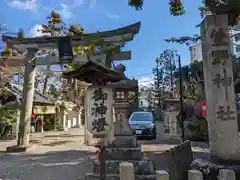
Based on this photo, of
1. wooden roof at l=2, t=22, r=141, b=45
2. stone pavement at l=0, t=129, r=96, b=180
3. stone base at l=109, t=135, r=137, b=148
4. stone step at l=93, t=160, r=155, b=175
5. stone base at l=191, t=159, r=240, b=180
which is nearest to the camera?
stone base at l=191, t=159, r=240, b=180

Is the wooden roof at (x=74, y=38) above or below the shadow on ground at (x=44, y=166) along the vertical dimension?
above

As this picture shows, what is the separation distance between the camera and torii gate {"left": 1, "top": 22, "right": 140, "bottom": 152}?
363 inches

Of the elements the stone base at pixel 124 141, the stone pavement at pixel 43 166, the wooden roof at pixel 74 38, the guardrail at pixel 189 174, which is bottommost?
the stone pavement at pixel 43 166

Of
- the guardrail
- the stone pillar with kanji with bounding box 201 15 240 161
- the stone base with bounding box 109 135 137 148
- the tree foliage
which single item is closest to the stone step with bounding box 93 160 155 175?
the stone base with bounding box 109 135 137 148

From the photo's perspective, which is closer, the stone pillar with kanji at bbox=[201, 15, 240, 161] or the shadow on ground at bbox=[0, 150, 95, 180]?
the stone pillar with kanji at bbox=[201, 15, 240, 161]

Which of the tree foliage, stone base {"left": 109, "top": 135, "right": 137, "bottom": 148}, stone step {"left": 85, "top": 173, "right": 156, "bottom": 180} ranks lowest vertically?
stone step {"left": 85, "top": 173, "right": 156, "bottom": 180}

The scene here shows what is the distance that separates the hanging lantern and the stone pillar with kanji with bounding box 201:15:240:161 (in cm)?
652

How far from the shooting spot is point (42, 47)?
32.4ft

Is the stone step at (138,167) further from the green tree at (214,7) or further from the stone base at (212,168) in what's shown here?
the green tree at (214,7)

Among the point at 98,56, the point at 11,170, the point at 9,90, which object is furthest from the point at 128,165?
the point at 9,90

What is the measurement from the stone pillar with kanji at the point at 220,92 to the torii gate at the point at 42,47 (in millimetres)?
5232

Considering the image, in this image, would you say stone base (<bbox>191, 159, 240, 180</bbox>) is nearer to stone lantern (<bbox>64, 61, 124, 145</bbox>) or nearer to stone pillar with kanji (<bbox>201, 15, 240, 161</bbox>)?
stone pillar with kanji (<bbox>201, 15, 240, 161</bbox>)

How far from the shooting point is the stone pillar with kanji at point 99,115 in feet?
12.8

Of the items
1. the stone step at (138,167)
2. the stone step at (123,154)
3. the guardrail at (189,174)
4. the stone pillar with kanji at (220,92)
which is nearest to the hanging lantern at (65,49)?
the stone step at (123,154)
